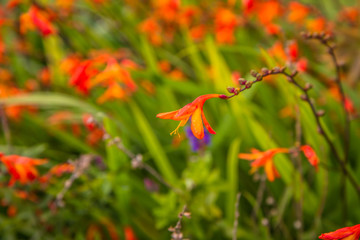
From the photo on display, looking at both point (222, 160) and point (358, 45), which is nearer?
point (222, 160)

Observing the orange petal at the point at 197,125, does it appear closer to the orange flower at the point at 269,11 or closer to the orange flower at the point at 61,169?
the orange flower at the point at 61,169

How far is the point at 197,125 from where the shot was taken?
631mm

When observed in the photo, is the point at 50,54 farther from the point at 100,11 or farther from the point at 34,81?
the point at 100,11

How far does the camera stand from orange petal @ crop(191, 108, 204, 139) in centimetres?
62

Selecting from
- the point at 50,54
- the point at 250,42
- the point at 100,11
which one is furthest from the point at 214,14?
the point at 50,54

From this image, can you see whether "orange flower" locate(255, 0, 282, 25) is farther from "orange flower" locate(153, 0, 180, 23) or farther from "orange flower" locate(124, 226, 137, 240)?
"orange flower" locate(124, 226, 137, 240)

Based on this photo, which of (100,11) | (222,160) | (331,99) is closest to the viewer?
(331,99)

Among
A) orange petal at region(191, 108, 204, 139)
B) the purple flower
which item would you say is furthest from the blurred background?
orange petal at region(191, 108, 204, 139)

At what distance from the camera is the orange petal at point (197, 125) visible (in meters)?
0.62

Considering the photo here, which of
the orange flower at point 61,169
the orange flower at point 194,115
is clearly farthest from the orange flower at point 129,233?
the orange flower at point 194,115

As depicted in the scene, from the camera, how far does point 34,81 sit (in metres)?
2.39

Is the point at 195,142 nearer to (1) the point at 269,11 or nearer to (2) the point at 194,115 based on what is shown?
(2) the point at 194,115

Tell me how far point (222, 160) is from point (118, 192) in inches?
19.9

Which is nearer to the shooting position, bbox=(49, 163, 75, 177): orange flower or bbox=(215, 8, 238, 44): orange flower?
bbox=(49, 163, 75, 177): orange flower
